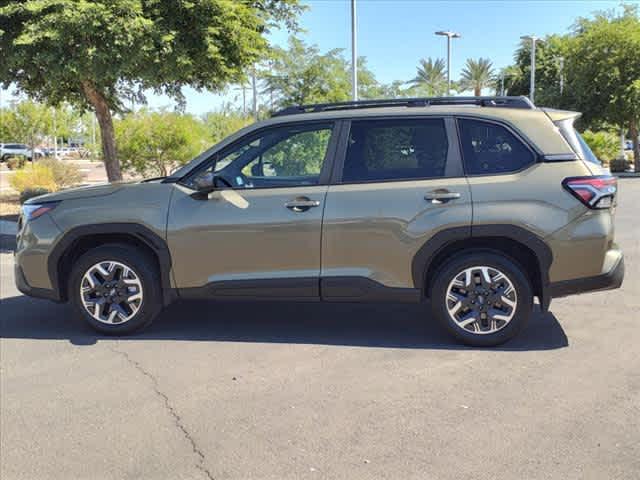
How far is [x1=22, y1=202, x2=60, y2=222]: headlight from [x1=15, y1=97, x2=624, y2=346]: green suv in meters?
0.04

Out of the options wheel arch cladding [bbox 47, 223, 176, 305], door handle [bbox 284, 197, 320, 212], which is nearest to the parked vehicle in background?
wheel arch cladding [bbox 47, 223, 176, 305]

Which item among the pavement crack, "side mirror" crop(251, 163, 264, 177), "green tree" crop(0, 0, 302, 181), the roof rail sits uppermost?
"green tree" crop(0, 0, 302, 181)

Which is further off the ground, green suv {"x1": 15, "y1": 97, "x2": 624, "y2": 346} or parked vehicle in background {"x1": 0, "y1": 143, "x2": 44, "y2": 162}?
parked vehicle in background {"x1": 0, "y1": 143, "x2": 44, "y2": 162}

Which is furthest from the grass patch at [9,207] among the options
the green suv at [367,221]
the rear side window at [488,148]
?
the rear side window at [488,148]

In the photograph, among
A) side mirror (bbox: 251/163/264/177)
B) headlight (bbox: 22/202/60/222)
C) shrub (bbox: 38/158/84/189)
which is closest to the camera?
side mirror (bbox: 251/163/264/177)

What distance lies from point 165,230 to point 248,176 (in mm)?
793

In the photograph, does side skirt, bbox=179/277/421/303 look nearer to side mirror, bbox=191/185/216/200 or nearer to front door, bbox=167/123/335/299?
front door, bbox=167/123/335/299

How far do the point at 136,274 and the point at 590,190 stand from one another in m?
3.53

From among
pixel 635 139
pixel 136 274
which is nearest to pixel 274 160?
pixel 136 274

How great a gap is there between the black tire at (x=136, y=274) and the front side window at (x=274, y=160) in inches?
30.0

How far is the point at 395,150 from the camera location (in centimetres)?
496

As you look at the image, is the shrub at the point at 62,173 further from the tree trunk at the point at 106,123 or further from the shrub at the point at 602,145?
the shrub at the point at 602,145

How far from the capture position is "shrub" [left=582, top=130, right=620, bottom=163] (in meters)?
38.5

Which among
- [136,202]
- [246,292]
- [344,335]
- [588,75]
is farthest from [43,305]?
[588,75]
